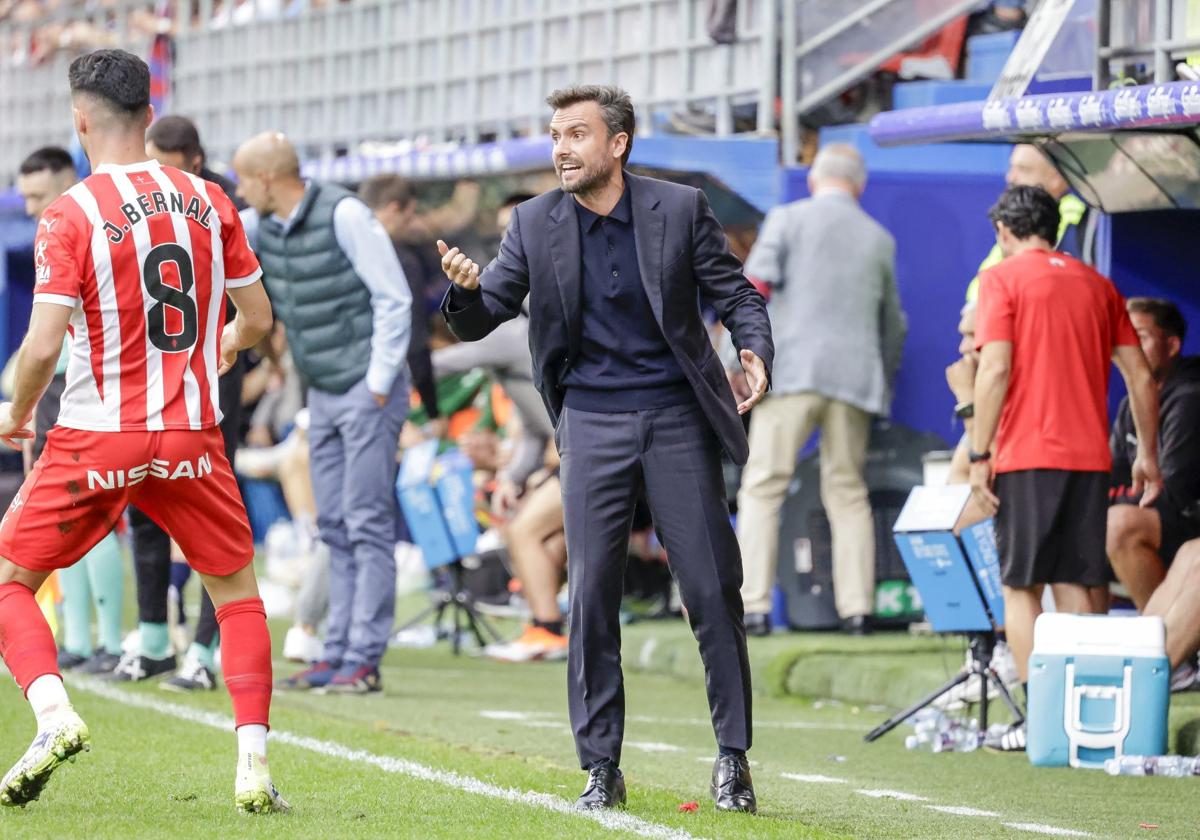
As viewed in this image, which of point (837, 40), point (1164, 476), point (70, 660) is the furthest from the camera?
point (837, 40)

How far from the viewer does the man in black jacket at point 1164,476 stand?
9070 millimetres

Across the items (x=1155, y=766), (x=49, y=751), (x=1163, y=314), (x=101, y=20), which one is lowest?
(x=1155, y=766)

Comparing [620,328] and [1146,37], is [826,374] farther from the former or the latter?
[620,328]

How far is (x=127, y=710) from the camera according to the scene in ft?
28.7

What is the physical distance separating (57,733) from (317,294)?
169 inches

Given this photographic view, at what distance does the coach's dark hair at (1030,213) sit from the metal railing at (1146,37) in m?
0.72

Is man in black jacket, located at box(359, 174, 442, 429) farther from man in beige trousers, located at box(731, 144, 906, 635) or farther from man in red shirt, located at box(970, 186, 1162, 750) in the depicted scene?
man in red shirt, located at box(970, 186, 1162, 750)

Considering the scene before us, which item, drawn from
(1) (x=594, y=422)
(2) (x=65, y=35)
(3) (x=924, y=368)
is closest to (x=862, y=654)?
(3) (x=924, y=368)

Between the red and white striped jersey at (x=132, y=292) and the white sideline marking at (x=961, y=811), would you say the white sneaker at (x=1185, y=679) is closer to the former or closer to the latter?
the white sideline marking at (x=961, y=811)

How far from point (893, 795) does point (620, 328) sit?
187 centimetres

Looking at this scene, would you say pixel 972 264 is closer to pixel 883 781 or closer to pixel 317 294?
pixel 317 294

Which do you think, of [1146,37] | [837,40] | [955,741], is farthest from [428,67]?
[955,741]

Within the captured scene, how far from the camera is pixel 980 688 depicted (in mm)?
8844

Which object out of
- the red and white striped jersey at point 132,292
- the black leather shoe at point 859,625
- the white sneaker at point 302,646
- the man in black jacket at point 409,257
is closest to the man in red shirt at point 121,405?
the red and white striped jersey at point 132,292
